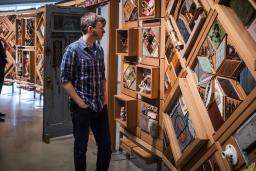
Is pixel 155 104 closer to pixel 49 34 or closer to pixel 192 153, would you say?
pixel 192 153

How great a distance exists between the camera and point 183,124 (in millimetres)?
Result: 2871

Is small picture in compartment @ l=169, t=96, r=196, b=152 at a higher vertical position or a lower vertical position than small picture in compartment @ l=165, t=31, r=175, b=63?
lower

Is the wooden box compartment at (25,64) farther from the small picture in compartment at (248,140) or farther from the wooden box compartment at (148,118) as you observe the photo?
the small picture in compartment at (248,140)

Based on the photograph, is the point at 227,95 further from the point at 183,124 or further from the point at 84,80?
the point at 84,80

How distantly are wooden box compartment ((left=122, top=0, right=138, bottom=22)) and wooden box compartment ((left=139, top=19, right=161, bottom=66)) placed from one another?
25 centimetres

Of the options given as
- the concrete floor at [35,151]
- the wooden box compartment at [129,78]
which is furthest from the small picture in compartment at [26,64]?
the wooden box compartment at [129,78]

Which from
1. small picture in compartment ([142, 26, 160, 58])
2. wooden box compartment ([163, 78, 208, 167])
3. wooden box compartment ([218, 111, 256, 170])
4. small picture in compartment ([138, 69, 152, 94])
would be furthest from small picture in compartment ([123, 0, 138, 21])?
wooden box compartment ([218, 111, 256, 170])

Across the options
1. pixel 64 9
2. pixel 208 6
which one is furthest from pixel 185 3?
pixel 64 9

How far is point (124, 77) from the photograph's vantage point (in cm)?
405

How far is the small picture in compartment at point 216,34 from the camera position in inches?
91.3

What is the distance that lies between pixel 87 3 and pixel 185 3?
92.6 inches

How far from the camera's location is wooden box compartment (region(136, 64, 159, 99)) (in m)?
3.34

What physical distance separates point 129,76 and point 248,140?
80.0 inches

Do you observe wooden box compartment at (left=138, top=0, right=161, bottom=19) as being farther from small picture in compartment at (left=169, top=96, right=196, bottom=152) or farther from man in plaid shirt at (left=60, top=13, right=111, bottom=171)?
small picture in compartment at (left=169, top=96, right=196, bottom=152)
